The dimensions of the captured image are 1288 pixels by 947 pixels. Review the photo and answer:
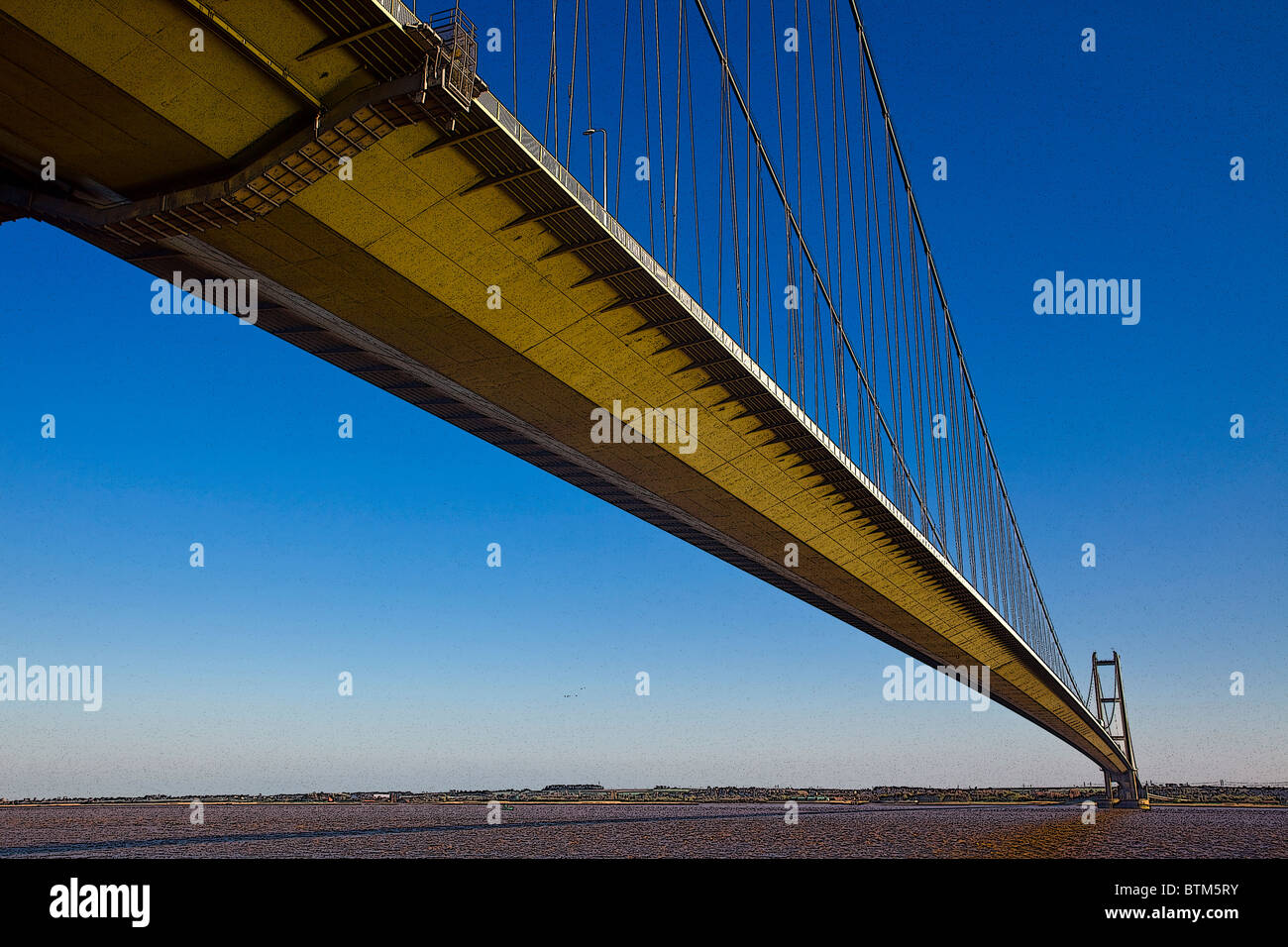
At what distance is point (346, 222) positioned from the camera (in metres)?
14.7

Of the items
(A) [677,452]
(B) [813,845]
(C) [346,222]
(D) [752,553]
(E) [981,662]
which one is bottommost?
(B) [813,845]

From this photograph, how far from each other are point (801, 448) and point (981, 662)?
110 feet

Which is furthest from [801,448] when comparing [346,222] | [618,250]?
[346,222]

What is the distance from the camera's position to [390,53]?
1190 cm

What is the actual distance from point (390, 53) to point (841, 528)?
2364 centimetres

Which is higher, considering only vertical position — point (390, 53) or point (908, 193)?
point (908, 193)

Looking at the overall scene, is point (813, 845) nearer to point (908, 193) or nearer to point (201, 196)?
point (908, 193)

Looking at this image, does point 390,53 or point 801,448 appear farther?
point 801,448

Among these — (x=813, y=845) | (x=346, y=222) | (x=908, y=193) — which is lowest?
(x=813, y=845)

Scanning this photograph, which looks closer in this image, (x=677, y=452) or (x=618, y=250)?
(x=618, y=250)
